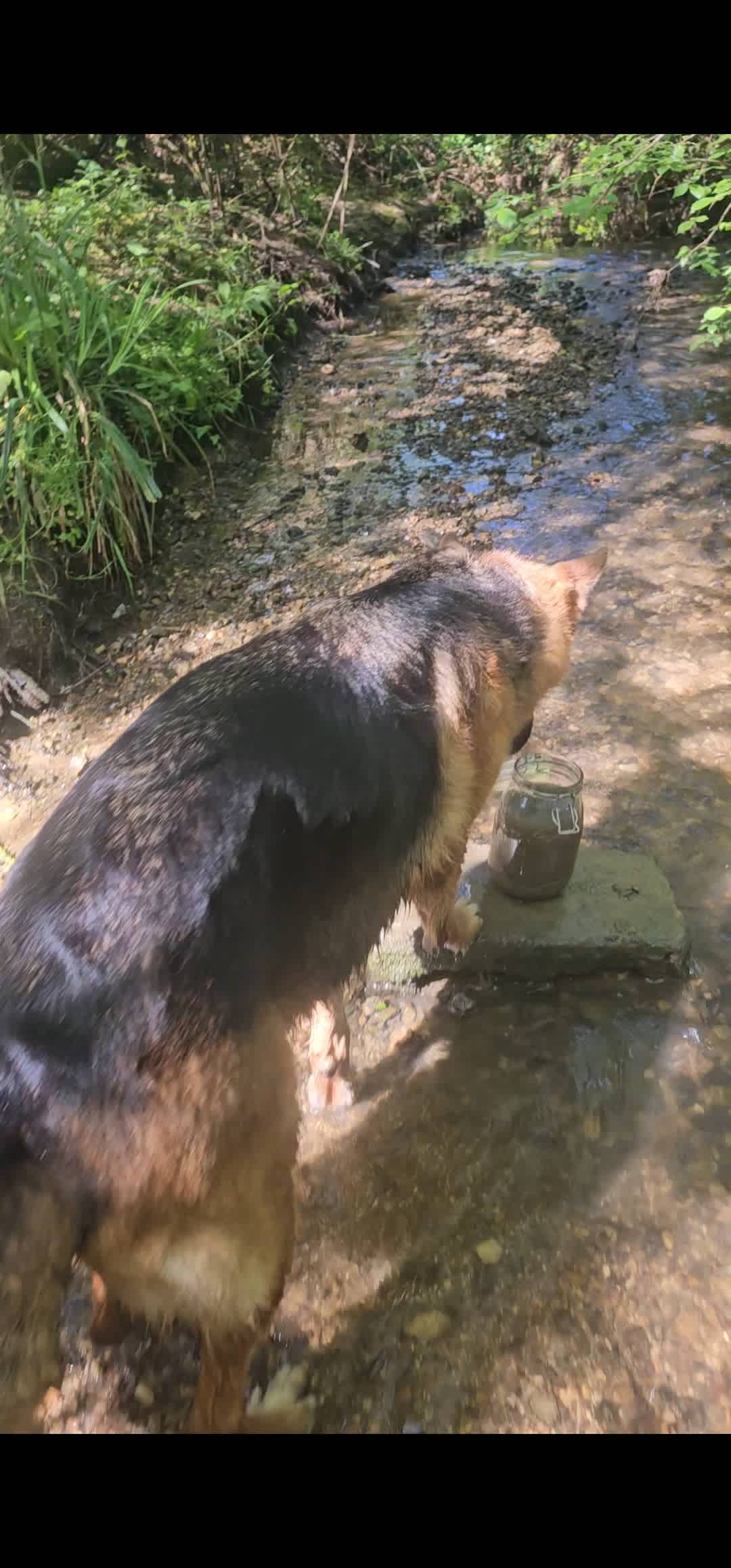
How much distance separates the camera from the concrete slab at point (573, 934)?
2652mm

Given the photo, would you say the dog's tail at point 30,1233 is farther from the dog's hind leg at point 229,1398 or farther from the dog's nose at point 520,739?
the dog's nose at point 520,739

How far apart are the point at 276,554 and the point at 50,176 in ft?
15.0

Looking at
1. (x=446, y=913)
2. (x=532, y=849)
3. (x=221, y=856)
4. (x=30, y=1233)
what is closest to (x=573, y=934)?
(x=532, y=849)

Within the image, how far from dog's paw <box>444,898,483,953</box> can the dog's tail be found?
1.52 metres

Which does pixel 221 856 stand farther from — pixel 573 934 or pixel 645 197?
pixel 645 197

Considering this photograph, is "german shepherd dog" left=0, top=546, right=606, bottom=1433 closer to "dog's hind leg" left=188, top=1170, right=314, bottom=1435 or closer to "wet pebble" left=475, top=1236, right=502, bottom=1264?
"dog's hind leg" left=188, top=1170, right=314, bottom=1435

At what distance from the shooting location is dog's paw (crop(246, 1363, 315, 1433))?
72.7 inches

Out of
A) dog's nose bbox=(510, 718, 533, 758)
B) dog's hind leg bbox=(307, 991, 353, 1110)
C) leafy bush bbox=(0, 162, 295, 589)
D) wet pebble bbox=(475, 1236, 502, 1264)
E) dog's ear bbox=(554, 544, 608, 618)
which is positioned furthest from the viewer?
leafy bush bbox=(0, 162, 295, 589)

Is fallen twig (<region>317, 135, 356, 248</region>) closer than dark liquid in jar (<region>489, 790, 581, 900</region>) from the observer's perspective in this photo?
No

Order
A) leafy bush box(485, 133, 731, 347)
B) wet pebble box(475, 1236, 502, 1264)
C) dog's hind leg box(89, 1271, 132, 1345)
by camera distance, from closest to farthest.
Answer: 1. dog's hind leg box(89, 1271, 132, 1345)
2. wet pebble box(475, 1236, 502, 1264)
3. leafy bush box(485, 133, 731, 347)

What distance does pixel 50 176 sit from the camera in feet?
22.4

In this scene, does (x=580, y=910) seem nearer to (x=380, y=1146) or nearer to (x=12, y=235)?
(x=380, y=1146)

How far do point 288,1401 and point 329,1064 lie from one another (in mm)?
856

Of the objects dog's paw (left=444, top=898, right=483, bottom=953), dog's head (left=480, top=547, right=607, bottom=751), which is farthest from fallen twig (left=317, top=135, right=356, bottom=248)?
dog's paw (left=444, top=898, right=483, bottom=953)
